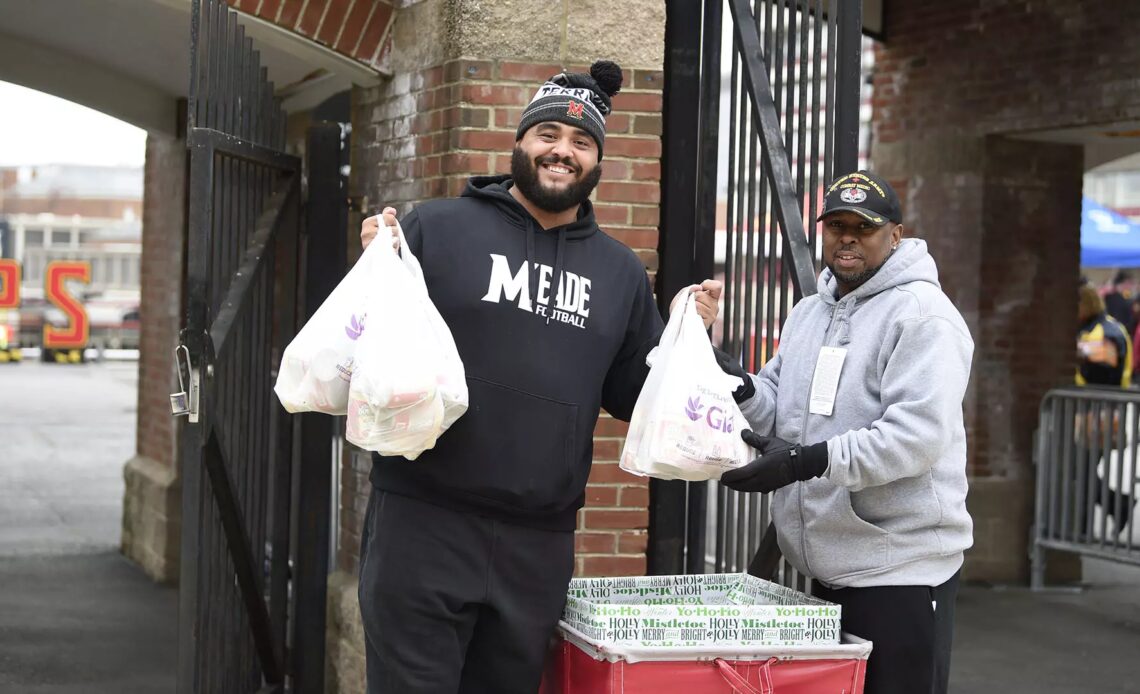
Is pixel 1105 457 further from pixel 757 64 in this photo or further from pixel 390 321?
pixel 390 321

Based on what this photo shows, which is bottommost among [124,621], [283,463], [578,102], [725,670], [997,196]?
[124,621]

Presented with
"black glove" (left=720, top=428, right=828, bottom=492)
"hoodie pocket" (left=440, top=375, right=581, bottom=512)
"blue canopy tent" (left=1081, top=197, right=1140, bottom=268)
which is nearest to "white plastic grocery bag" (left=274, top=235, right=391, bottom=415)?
"hoodie pocket" (left=440, top=375, right=581, bottom=512)

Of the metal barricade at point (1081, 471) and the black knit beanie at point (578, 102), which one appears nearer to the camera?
the black knit beanie at point (578, 102)

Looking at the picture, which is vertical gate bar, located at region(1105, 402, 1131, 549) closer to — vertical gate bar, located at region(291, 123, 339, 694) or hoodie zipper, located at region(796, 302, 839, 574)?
vertical gate bar, located at region(291, 123, 339, 694)

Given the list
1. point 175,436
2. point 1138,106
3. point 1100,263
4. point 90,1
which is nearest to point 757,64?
point 90,1

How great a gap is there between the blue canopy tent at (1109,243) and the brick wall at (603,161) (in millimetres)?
10147

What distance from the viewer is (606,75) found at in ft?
10.8

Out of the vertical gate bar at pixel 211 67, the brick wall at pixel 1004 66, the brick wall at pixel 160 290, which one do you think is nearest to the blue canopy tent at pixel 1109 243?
the brick wall at pixel 1004 66

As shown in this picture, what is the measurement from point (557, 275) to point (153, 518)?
575cm

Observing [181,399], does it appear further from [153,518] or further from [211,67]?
[153,518]

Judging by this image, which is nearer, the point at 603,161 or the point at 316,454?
the point at 603,161

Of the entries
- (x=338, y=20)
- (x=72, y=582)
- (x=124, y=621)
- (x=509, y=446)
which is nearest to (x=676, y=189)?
(x=338, y=20)

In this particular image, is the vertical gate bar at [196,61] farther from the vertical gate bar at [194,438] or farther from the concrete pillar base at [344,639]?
the concrete pillar base at [344,639]

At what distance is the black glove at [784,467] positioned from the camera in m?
2.97
